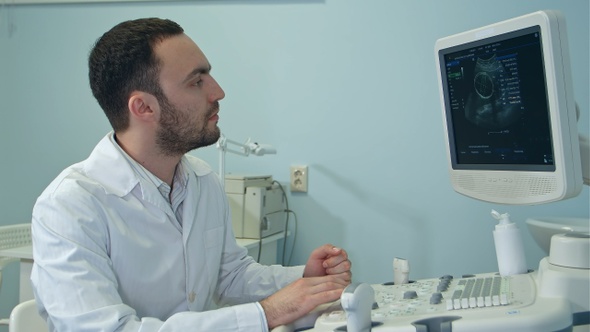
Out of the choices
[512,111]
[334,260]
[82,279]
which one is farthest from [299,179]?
[82,279]

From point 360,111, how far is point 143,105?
1171 millimetres

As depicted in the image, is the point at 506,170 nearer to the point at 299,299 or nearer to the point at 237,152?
the point at 299,299

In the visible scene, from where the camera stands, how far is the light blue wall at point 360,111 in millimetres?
2367

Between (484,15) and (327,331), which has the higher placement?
(484,15)

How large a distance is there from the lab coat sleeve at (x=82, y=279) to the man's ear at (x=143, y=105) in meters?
0.25

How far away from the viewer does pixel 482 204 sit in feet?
7.72

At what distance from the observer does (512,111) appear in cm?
127

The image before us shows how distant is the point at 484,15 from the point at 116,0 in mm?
1541

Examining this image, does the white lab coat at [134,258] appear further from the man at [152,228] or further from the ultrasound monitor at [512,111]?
the ultrasound monitor at [512,111]

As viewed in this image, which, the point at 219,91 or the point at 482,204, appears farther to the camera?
the point at 482,204

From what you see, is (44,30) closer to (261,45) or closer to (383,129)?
(261,45)

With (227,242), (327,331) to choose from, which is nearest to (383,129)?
(227,242)

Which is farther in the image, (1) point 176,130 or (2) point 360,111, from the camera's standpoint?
(2) point 360,111

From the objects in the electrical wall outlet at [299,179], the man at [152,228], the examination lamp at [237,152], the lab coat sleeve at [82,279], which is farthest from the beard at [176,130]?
the electrical wall outlet at [299,179]
